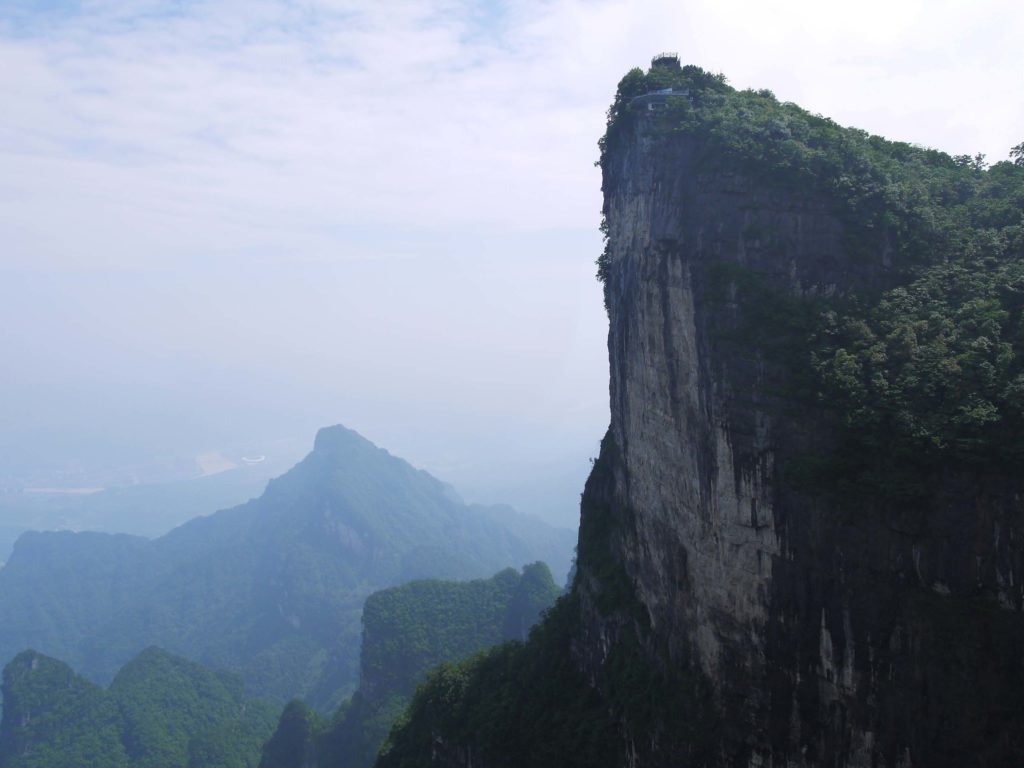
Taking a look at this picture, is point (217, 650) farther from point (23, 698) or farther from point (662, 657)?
point (662, 657)

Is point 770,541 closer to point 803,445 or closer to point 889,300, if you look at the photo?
point 803,445

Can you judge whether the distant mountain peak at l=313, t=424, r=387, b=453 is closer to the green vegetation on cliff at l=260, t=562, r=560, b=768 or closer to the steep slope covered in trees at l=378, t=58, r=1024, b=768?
the green vegetation on cliff at l=260, t=562, r=560, b=768

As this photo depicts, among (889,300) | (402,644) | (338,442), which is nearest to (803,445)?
(889,300)

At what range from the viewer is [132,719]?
5988 cm

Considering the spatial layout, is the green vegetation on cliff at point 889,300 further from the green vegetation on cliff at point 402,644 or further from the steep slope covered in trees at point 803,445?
the green vegetation on cliff at point 402,644

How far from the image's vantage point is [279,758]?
5188cm

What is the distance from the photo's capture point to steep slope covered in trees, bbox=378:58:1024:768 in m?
14.6

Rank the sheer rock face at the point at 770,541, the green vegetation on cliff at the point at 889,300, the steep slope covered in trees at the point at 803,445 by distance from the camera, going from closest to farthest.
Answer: the sheer rock face at the point at 770,541
the steep slope covered in trees at the point at 803,445
the green vegetation on cliff at the point at 889,300

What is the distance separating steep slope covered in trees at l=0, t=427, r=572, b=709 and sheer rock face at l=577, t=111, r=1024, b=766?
2495 inches

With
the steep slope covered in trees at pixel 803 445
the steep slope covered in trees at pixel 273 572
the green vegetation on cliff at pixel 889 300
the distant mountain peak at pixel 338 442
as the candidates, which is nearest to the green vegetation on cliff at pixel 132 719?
the steep slope covered in trees at pixel 273 572

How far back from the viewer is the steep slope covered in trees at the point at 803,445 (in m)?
14.6

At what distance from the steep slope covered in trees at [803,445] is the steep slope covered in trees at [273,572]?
205 ft

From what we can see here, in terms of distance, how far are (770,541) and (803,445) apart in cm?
233

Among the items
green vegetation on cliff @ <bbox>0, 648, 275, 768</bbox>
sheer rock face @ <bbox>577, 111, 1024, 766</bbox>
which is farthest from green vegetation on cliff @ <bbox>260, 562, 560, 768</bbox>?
sheer rock face @ <bbox>577, 111, 1024, 766</bbox>
